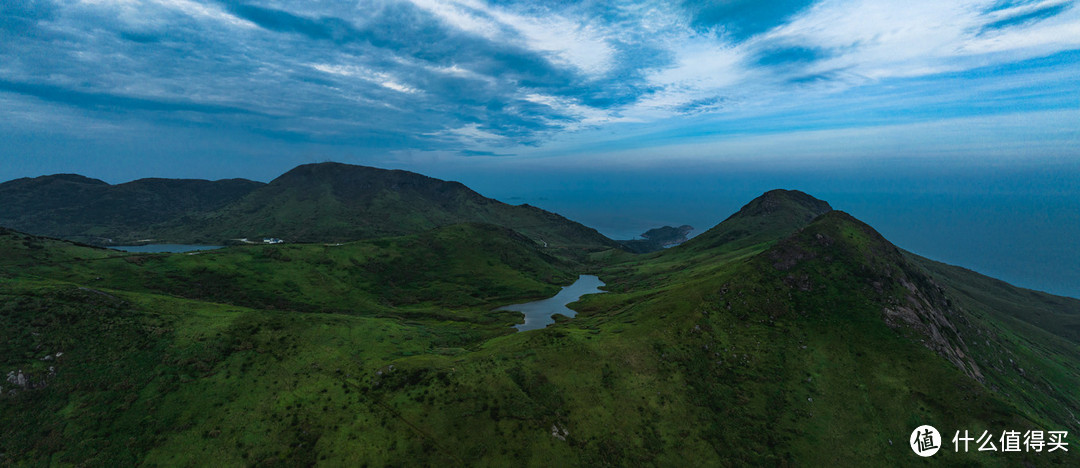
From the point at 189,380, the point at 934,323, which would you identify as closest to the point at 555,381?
the point at 189,380

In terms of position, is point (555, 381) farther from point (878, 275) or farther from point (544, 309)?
point (878, 275)

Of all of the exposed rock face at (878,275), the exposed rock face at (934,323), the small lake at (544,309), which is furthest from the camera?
the small lake at (544,309)

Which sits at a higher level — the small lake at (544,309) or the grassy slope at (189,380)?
the grassy slope at (189,380)

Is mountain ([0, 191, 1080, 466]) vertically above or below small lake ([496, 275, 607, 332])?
above

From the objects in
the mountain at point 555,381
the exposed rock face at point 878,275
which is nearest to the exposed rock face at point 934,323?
the exposed rock face at point 878,275

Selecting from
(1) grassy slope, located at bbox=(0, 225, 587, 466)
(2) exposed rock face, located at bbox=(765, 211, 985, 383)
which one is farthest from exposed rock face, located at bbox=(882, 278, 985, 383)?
(1) grassy slope, located at bbox=(0, 225, 587, 466)

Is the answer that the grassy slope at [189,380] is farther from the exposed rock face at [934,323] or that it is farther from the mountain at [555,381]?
the exposed rock face at [934,323]

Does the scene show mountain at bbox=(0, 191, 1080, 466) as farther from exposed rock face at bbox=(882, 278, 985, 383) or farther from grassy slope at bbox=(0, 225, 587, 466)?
exposed rock face at bbox=(882, 278, 985, 383)

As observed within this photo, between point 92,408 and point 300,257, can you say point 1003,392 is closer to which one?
point 92,408

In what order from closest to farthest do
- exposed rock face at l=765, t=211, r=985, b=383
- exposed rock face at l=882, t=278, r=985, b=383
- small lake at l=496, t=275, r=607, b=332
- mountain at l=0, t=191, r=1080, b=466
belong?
mountain at l=0, t=191, r=1080, b=466 → exposed rock face at l=882, t=278, r=985, b=383 → exposed rock face at l=765, t=211, r=985, b=383 → small lake at l=496, t=275, r=607, b=332

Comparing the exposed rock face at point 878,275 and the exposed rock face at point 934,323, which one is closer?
the exposed rock face at point 934,323
